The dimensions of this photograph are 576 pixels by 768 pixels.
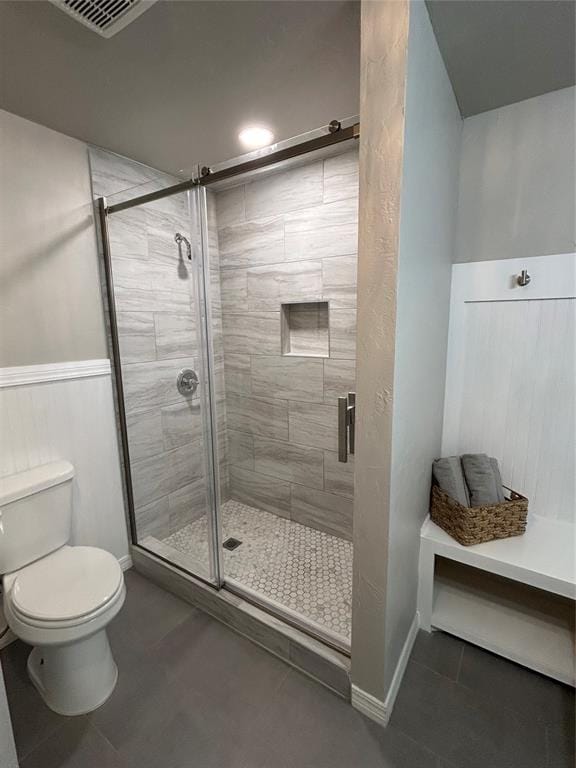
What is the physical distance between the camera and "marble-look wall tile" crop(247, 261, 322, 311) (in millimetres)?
2141

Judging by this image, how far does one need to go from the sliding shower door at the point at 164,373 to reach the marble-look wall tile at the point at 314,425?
632 millimetres

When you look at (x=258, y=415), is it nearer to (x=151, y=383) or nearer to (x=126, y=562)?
(x=151, y=383)

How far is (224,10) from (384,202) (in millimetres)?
763

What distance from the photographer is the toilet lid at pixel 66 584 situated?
1.27m

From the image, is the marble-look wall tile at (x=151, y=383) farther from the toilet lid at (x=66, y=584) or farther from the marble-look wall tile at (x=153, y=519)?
the toilet lid at (x=66, y=584)

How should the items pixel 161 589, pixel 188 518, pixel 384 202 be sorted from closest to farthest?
1. pixel 384 202
2. pixel 161 589
3. pixel 188 518

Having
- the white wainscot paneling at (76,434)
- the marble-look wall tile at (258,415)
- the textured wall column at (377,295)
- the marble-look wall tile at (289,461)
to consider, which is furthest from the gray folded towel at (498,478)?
the white wainscot paneling at (76,434)

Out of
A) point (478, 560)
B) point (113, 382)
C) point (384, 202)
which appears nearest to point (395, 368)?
point (384, 202)

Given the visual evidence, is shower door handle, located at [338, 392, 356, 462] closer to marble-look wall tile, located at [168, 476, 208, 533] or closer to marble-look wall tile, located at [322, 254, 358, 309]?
marble-look wall tile, located at [322, 254, 358, 309]

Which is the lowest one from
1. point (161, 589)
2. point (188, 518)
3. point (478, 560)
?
point (161, 589)

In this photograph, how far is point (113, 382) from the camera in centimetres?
198

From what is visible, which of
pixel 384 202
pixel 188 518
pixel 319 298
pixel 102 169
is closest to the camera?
pixel 384 202

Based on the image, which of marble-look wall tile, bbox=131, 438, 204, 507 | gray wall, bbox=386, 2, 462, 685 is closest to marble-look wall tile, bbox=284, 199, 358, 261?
gray wall, bbox=386, 2, 462, 685

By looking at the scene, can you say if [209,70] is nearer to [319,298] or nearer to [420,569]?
[319,298]
